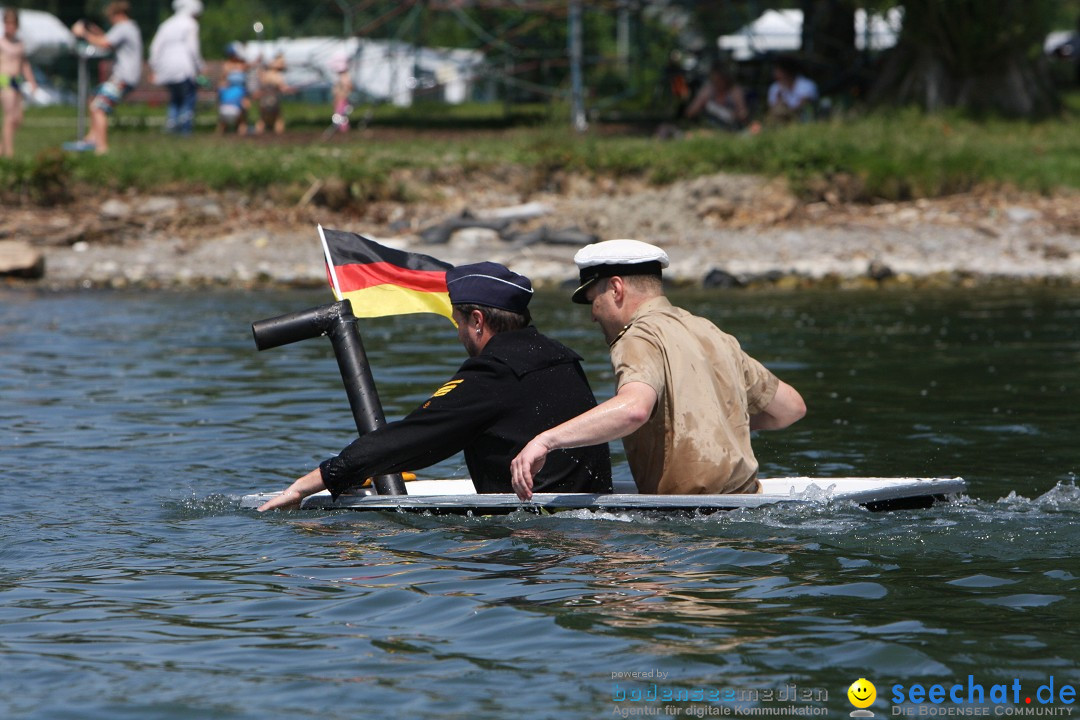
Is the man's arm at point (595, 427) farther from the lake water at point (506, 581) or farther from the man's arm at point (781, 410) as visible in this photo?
the man's arm at point (781, 410)

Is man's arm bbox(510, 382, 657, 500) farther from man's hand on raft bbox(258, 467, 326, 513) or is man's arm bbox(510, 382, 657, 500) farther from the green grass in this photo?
the green grass

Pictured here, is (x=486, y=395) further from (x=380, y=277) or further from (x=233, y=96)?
(x=233, y=96)

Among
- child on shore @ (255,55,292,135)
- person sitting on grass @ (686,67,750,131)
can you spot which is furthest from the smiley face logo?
child on shore @ (255,55,292,135)

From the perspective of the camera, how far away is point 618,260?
20.1 ft

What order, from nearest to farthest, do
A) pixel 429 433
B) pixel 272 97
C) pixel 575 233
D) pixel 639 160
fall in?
pixel 429 433, pixel 575 233, pixel 639 160, pixel 272 97

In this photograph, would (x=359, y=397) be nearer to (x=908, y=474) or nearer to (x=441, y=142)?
(x=908, y=474)

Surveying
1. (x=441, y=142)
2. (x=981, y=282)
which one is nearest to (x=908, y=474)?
(x=981, y=282)

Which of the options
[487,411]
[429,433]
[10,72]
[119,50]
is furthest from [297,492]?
[119,50]

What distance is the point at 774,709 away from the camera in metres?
4.34

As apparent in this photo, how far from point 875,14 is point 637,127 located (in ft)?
13.8

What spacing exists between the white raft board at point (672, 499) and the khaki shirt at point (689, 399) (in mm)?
122

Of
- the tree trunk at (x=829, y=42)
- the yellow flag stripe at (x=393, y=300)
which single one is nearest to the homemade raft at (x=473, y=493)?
the yellow flag stripe at (x=393, y=300)

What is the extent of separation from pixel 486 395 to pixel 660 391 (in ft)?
2.51

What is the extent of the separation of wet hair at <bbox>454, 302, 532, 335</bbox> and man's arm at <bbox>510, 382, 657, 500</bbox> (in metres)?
0.69
